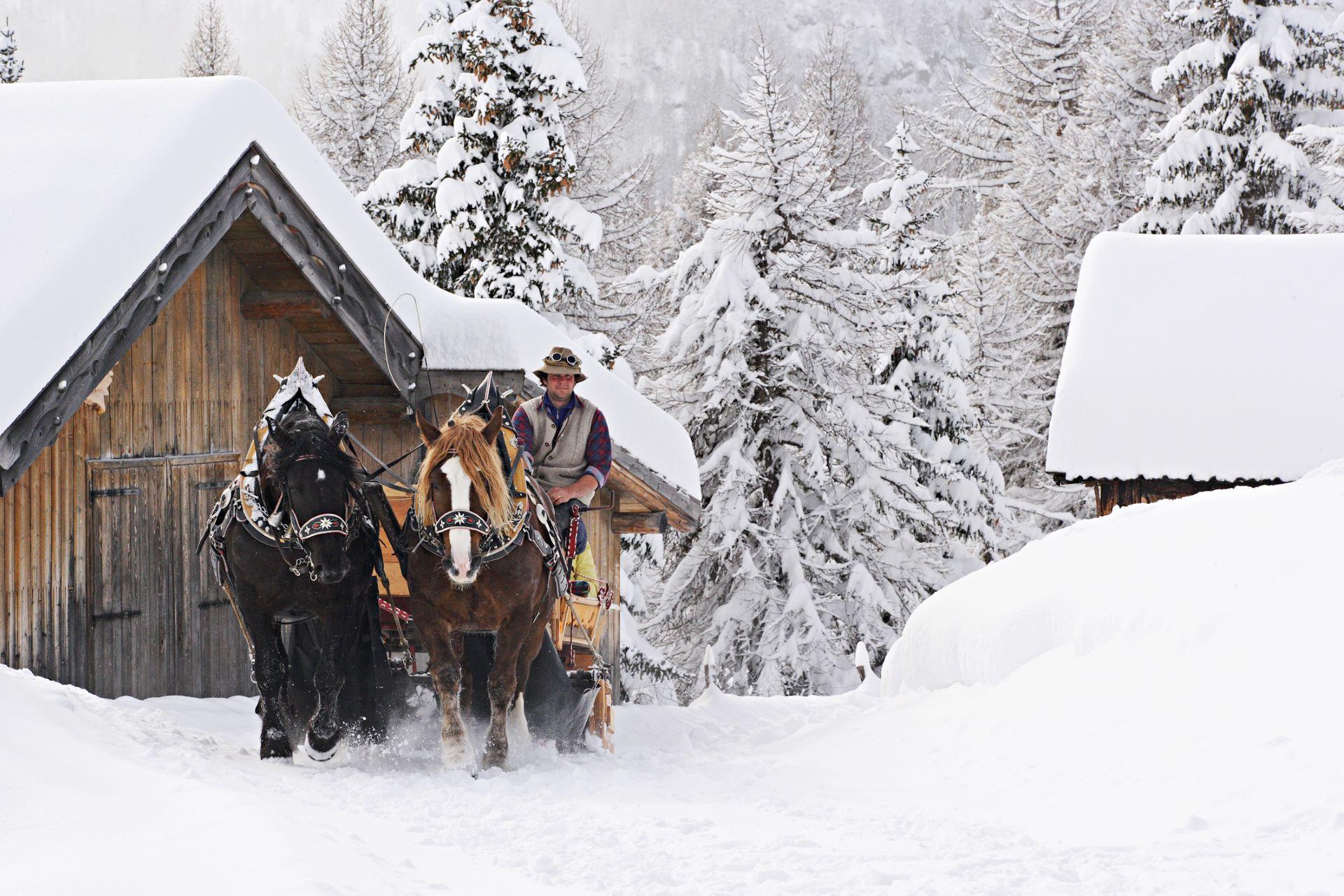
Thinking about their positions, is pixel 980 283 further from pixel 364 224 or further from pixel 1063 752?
pixel 1063 752

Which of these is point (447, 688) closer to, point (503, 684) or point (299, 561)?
point (503, 684)

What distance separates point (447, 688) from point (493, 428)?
152cm

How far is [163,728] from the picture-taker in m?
7.21

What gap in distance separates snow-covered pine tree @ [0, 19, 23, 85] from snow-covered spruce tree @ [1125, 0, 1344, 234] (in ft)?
89.0

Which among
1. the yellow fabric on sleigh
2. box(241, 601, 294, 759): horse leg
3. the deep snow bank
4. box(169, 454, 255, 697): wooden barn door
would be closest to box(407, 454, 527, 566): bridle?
box(241, 601, 294, 759): horse leg

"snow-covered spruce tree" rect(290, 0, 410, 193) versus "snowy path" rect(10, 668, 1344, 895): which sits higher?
"snow-covered spruce tree" rect(290, 0, 410, 193)

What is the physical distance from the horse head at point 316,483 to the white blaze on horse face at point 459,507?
59 centimetres

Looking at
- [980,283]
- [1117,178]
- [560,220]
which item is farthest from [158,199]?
[1117,178]

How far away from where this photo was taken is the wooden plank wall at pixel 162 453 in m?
8.38

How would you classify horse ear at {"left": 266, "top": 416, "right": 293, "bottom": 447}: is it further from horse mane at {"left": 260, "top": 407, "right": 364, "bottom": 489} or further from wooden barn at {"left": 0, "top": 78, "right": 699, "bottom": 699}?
wooden barn at {"left": 0, "top": 78, "right": 699, "bottom": 699}

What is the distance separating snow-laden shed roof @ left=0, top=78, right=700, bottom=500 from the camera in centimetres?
744

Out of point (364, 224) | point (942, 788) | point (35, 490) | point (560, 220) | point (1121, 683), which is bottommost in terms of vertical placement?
point (942, 788)

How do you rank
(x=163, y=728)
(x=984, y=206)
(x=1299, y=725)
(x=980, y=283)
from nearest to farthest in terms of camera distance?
1. (x=1299, y=725)
2. (x=163, y=728)
3. (x=980, y=283)
4. (x=984, y=206)

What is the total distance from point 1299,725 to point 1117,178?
2696cm
